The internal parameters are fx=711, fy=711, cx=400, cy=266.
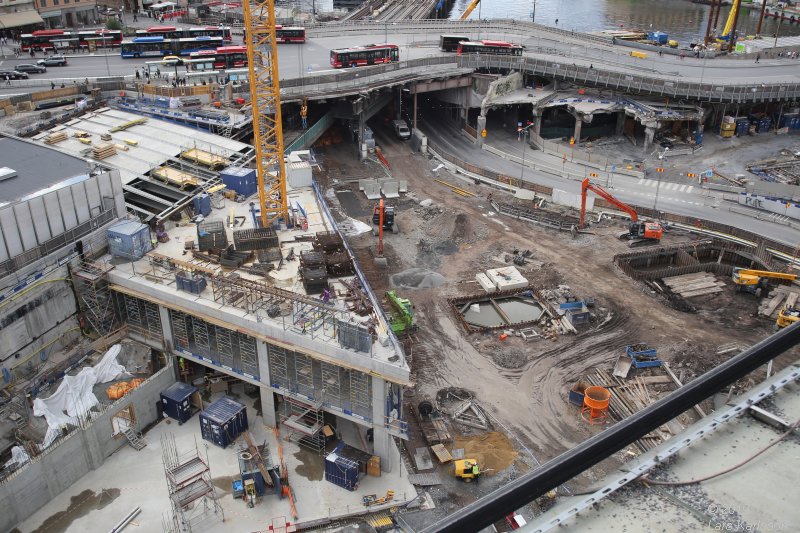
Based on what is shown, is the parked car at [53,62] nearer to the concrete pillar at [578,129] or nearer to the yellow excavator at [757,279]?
the concrete pillar at [578,129]

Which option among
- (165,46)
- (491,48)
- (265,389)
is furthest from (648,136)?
(165,46)

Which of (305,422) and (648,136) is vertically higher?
(648,136)

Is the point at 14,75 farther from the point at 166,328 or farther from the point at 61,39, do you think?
the point at 166,328

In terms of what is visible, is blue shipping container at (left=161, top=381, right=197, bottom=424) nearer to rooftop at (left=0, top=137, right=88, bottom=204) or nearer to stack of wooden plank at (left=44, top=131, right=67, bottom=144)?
rooftop at (left=0, top=137, right=88, bottom=204)

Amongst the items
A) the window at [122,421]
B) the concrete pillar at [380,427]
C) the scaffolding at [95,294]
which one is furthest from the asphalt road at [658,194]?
the window at [122,421]

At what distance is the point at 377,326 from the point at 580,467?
2615 centimetres

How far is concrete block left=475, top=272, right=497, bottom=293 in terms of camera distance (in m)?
54.8

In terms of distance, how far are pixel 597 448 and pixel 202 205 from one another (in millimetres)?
41796

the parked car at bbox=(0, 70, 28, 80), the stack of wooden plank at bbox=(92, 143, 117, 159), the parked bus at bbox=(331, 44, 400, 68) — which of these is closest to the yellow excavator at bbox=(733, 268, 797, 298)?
the stack of wooden plank at bbox=(92, 143, 117, 159)

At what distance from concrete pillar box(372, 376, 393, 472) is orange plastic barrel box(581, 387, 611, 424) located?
1244 cm

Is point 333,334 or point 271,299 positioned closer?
point 333,334

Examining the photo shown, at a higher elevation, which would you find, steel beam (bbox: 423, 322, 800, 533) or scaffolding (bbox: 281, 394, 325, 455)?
steel beam (bbox: 423, 322, 800, 533)

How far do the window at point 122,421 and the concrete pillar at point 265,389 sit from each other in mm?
7072

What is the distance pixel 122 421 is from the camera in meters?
38.8
